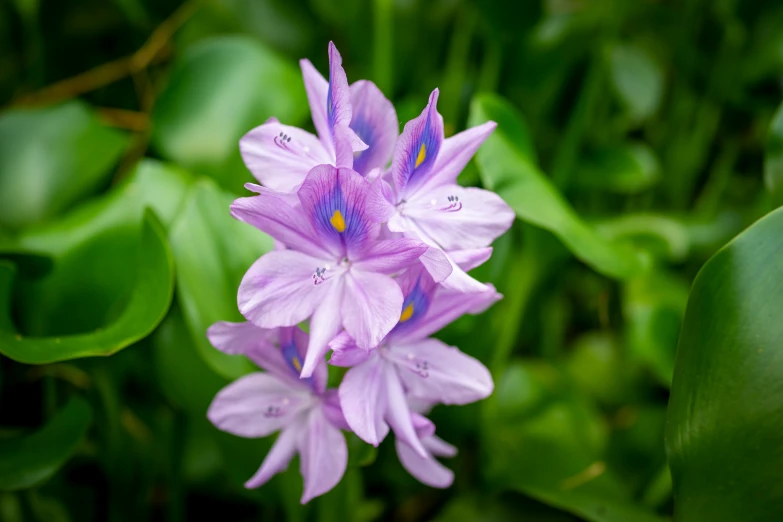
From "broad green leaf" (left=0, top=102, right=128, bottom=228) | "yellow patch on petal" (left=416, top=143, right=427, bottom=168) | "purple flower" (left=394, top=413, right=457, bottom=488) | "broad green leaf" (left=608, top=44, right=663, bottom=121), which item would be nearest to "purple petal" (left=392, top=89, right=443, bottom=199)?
"yellow patch on petal" (left=416, top=143, right=427, bottom=168)

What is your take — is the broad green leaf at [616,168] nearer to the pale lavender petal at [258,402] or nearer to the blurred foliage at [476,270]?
the blurred foliage at [476,270]

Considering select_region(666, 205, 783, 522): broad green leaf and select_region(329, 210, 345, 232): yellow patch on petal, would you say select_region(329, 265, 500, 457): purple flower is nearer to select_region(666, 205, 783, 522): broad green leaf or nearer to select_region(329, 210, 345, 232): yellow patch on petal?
select_region(329, 210, 345, 232): yellow patch on petal

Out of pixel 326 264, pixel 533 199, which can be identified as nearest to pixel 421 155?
pixel 326 264

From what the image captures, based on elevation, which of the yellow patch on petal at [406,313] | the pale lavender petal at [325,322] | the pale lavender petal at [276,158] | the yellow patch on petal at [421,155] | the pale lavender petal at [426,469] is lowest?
the pale lavender petal at [426,469]

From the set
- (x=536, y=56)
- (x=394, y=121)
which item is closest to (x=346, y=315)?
(x=394, y=121)

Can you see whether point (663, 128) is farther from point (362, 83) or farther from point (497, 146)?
point (362, 83)

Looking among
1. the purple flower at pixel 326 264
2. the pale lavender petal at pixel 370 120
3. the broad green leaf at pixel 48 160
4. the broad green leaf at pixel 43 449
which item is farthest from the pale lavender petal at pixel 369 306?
the broad green leaf at pixel 48 160

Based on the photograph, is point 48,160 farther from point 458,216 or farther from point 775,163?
point 775,163
